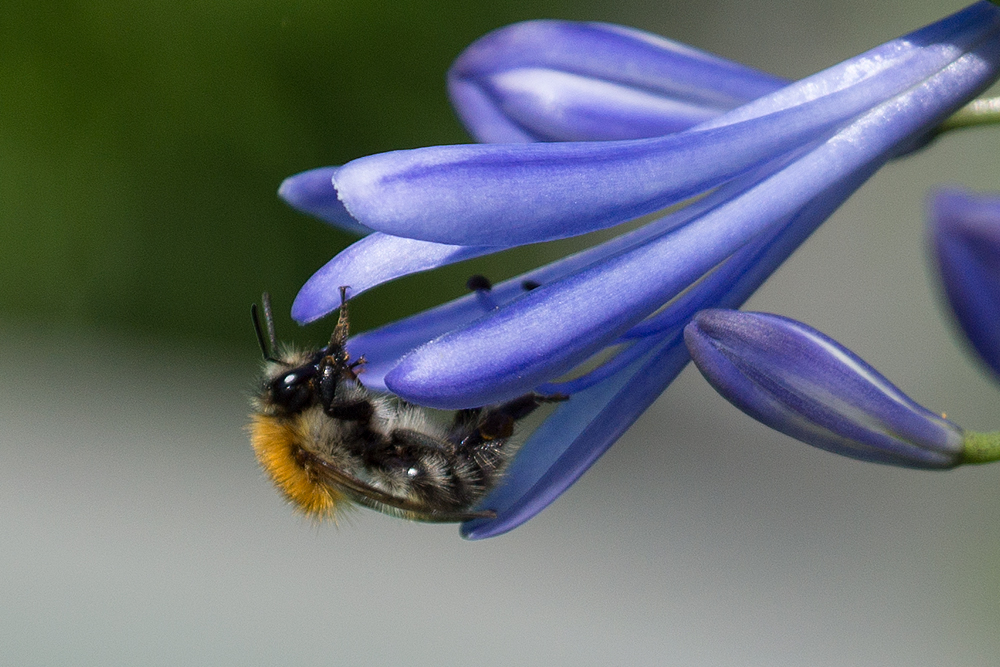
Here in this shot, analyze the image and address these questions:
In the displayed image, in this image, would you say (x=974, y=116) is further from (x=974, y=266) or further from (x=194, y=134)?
(x=194, y=134)

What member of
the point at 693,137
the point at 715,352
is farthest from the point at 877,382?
the point at 693,137

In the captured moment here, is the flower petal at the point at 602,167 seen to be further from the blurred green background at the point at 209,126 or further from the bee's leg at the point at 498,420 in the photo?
the blurred green background at the point at 209,126

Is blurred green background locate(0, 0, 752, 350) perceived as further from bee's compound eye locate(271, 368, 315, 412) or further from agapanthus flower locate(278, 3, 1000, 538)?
agapanthus flower locate(278, 3, 1000, 538)

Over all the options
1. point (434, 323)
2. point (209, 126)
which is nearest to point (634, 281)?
point (434, 323)

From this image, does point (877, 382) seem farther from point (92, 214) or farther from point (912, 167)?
point (92, 214)

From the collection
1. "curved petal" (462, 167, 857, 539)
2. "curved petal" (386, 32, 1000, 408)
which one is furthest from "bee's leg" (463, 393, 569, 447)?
"curved petal" (386, 32, 1000, 408)
